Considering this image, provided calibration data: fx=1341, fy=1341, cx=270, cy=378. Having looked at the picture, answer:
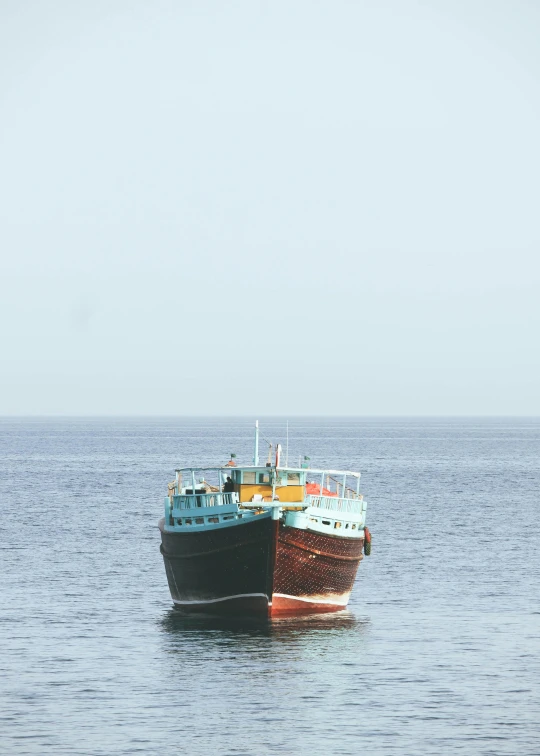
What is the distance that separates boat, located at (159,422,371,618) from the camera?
52.6 m

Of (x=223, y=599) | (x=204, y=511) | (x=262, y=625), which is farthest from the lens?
(x=204, y=511)

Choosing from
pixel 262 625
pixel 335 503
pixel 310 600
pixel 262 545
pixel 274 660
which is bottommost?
pixel 274 660

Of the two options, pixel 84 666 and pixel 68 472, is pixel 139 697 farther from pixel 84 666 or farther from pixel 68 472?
pixel 68 472

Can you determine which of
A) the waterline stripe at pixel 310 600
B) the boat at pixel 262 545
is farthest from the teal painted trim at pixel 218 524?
the waterline stripe at pixel 310 600

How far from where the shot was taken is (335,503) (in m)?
57.3

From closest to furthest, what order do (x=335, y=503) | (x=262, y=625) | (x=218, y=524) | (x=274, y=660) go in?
(x=274, y=660), (x=262, y=625), (x=218, y=524), (x=335, y=503)

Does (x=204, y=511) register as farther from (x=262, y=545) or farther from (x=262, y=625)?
(x=262, y=625)

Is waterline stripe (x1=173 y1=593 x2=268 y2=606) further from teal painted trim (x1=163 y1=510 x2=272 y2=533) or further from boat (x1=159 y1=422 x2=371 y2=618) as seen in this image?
teal painted trim (x1=163 y1=510 x2=272 y2=533)

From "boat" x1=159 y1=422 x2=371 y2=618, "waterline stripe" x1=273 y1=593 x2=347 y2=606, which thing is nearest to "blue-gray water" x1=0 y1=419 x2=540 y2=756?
Answer: "waterline stripe" x1=273 y1=593 x2=347 y2=606

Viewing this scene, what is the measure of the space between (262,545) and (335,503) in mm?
6095

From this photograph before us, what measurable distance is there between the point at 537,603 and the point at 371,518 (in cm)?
4186

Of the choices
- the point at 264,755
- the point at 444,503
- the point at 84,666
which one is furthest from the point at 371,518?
the point at 264,755

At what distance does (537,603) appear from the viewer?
192 feet

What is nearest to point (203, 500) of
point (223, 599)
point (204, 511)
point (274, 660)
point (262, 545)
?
point (204, 511)
